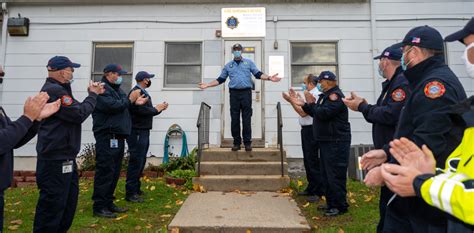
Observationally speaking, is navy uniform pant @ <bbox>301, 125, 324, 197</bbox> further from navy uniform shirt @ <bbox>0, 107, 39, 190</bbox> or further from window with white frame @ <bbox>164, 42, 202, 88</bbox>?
navy uniform shirt @ <bbox>0, 107, 39, 190</bbox>

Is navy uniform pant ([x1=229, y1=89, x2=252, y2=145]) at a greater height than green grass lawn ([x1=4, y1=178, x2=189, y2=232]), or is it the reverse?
navy uniform pant ([x1=229, y1=89, x2=252, y2=145])

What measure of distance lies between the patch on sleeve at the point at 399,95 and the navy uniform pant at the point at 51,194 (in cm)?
343

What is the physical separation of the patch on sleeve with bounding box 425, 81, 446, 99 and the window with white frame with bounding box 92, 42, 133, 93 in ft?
24.4

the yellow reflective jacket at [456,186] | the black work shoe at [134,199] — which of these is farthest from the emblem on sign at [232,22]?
the yellow reflective jacket at [456,186]

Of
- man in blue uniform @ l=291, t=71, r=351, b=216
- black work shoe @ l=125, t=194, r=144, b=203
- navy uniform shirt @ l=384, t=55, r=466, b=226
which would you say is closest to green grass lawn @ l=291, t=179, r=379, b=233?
man in blue uniform @ l=291, t=71, r=351, b=216

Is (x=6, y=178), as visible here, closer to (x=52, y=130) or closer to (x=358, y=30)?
(x=52, y=130)

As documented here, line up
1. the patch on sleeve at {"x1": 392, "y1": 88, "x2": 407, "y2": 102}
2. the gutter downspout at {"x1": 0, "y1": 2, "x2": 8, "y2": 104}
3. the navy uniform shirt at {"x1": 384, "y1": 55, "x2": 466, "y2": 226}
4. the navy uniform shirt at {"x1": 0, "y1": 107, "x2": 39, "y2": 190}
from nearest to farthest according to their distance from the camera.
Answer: the navy uniform shirt at {"x1": 384, "y1": 55, "x2": 466, "y2": 226}
the navy uniform shirt at {"x1": 0, "y1": 107, "x2": 39, "y2": 190}
the patch on sleeve at {"x1": 392, "y1": 88, "x2": 407, "y2": 102}
the gutter downspout at {"x1": 0, "y1": 2, "x2": 8, "y2": 104}

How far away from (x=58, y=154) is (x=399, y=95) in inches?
138

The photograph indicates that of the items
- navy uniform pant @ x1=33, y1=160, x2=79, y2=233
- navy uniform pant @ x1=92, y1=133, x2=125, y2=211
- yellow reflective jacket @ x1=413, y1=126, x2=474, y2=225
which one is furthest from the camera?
navy uniform pant @ x1=92, y1=133, x2=125, y2=211

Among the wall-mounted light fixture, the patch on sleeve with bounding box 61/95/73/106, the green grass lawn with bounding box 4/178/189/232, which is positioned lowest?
the green grass lawn with bounding box 4/178/189/232

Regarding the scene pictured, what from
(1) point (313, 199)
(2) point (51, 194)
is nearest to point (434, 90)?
(2) point (51, 194)

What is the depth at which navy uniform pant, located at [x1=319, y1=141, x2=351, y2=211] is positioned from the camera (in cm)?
432

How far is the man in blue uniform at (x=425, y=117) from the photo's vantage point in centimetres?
182

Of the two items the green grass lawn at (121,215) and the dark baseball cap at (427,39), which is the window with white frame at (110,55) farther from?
the dark baseball cap at (427,39)
